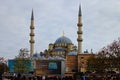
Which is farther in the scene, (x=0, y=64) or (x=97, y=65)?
(x=0, y=64)

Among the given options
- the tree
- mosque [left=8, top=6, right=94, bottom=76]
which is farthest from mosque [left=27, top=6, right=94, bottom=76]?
the tree

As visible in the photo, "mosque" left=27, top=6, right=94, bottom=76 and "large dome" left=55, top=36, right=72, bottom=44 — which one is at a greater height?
"large dome" left=55, top=36, right=72, bottom=44

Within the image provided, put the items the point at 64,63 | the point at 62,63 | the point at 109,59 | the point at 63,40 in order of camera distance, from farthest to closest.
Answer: the point at 63,40 < the point at 64,63 < the point at 62,63 < the point at 109,59

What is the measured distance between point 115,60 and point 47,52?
55447 millimetres

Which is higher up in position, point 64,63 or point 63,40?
point 63,40

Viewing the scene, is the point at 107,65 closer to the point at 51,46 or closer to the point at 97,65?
the point at 97,65

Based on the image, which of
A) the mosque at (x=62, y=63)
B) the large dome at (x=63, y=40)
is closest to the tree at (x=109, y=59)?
the mosque at (x=62, y=63)

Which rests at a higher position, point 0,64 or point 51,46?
point 51,46

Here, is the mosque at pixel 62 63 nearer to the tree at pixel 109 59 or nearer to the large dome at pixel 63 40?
the large dome at pixel 63 40

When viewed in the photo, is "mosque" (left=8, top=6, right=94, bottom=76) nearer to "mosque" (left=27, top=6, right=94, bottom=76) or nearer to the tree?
"mosque" (left=27, top=6, right=94, bottom=76)

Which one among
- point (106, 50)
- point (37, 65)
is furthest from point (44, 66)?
point (106, 50)

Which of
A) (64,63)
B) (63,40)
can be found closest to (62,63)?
(64,63)

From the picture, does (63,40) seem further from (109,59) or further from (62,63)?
(109,59)

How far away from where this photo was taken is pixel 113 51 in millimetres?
47531
